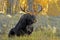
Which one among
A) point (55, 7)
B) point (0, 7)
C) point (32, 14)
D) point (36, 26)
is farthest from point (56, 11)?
point (32, 14)

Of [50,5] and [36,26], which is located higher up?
[36,26]

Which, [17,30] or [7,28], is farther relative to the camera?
[7,28]

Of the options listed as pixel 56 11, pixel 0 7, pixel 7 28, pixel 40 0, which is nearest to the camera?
pixel 7 28

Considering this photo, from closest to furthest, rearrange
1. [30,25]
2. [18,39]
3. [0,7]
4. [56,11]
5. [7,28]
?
[18,39] < [30,25] < [7,28] < [0,7] < [56,11]

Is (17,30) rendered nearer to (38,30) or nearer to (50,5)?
(38,30)

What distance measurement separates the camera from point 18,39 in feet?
31.6

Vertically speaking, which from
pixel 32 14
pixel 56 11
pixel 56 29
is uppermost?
pixel 32 14

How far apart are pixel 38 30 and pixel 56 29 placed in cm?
84

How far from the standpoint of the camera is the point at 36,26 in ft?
41.3

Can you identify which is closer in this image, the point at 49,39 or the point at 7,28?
the point at 49,39

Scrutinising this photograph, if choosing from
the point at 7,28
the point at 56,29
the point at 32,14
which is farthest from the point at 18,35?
the point at 56,29

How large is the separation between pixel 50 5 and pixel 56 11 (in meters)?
1.12

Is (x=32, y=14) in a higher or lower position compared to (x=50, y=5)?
higher

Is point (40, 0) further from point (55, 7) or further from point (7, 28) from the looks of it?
point (7, 28)
